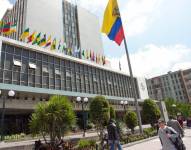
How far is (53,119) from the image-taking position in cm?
995

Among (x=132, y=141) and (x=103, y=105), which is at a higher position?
(x=103, y=105)

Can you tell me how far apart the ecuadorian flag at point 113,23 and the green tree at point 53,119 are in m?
7.93

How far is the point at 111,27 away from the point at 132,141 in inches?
379

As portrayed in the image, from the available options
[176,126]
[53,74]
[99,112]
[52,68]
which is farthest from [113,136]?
[52,68]

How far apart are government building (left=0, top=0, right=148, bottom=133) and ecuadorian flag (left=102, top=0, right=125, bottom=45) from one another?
9.55 meters

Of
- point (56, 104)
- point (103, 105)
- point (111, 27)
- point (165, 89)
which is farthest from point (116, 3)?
point (165, 89)

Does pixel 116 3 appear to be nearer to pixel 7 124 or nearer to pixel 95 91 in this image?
pixel 7 124

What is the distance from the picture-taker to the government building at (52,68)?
88.1 ft

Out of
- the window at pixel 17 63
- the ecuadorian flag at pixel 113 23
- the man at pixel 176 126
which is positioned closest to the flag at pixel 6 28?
the window at pixel 17 63

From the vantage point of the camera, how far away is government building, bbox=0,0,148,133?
2686 cm

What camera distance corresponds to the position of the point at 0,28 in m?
28.1

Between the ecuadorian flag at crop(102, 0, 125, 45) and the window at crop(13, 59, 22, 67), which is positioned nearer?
the ecuadorian flag at crop(102, 0, 125, 45)

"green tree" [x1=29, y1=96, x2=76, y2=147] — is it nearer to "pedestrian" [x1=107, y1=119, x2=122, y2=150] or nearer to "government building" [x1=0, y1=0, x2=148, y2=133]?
"pedestrian" [x1=107, y1=119, x2=122, y2=150]

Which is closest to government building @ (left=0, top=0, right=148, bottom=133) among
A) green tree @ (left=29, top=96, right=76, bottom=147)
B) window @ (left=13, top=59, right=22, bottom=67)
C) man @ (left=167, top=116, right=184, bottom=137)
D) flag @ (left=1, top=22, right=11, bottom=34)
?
window @ (left=13, top=59, right=22, bottom=67)
